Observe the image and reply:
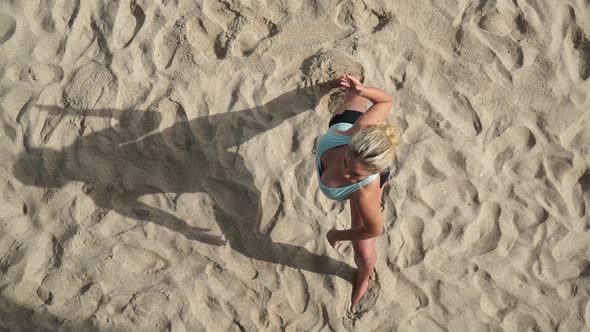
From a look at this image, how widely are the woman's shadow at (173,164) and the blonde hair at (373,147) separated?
49.6 inches

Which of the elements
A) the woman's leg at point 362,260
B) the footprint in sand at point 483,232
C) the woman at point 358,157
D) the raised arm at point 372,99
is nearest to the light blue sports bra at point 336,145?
the woman at point 358,157

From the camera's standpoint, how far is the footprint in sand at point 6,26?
3.74m

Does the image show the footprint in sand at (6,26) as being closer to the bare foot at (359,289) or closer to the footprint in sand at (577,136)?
the bare foot at (359,289)

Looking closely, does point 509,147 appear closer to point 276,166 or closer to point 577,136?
point 577,136

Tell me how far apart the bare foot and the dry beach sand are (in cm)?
6

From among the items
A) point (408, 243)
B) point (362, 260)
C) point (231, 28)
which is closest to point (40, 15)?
point (231, 28)

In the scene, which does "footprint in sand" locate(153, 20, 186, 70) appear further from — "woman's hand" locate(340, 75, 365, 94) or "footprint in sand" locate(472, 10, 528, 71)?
"footprint in sand" locate(472, 10, 528, 71)

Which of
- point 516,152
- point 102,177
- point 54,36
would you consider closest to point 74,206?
point 102,177

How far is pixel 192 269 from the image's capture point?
356 cm

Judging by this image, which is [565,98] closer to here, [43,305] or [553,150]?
[553,150]

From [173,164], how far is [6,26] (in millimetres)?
1658

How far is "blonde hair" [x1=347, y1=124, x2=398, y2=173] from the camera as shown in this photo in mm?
2365

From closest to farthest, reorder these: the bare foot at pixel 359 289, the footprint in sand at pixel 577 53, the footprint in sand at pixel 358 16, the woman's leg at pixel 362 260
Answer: the woman's leg at pixel 362 260, the bare foot at pixel 359 289, the footprint in sand at pixel 577 53, the footprint in sand at pixel 358 16

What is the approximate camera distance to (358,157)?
2385 mm
